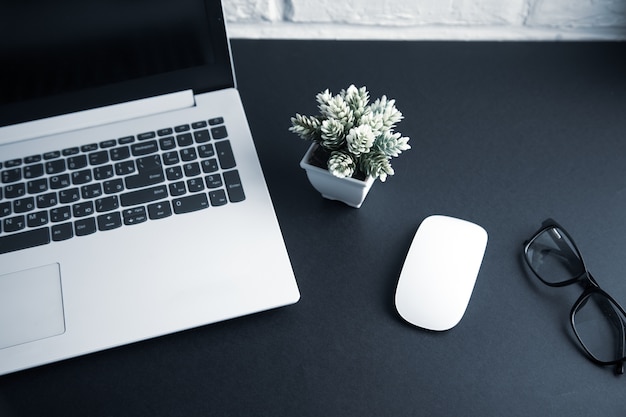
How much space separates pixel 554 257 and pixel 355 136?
28cm

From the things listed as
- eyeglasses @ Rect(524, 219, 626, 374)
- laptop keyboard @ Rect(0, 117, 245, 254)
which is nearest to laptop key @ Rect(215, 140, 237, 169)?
laptop keyboard @ Rect(0, 117, 245, 254)

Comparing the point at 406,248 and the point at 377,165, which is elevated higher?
the point at 377,165

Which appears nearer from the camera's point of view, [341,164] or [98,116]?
[341,164]

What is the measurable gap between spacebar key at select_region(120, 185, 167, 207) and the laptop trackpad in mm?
102

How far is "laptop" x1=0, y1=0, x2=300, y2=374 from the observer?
0.57 m

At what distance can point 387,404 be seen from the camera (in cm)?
55

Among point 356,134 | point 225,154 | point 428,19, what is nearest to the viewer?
point 356,134

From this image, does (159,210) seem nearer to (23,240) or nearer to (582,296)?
(23,240)

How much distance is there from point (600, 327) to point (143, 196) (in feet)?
1.71

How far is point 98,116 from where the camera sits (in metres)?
0.69

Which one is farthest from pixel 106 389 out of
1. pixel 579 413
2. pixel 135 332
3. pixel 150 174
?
pixel 579 413

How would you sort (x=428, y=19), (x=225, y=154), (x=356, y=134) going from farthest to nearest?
1. (x=428, y=19)
2. (x=225, y=154)
3. (x=356, y=134)

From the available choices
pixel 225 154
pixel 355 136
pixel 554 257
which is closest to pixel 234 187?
pixel 225 154

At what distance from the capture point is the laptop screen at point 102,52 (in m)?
0.60
